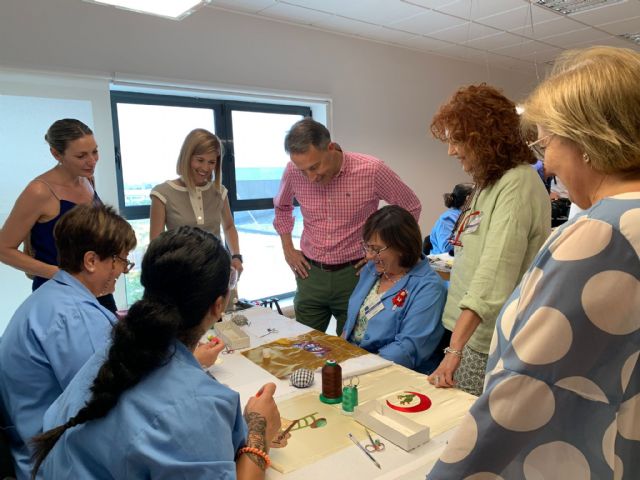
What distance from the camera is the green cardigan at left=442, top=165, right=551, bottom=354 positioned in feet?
4.55

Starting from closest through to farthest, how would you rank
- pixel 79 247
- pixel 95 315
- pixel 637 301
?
pixel 637 301, pixel 95 315, pixel 79 247

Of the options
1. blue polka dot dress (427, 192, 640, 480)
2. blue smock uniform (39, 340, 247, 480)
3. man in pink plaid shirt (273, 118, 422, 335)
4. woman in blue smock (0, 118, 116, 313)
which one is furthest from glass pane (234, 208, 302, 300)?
blue polka dot dress (427, 192, 640, 480)

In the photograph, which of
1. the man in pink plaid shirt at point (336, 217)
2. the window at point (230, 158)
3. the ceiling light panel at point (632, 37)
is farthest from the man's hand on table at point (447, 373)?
the ceiling light panel at point (632, 37)

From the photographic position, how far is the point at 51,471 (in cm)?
88

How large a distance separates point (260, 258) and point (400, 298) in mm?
2693

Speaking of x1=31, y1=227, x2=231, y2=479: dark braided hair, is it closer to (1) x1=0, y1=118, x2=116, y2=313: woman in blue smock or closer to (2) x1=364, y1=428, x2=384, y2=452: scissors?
(2) x1=364, y1=428, x2=384, y2=452: scissors

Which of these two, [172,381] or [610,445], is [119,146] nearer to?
[172,381]

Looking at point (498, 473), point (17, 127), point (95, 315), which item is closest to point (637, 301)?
point (498, 473)

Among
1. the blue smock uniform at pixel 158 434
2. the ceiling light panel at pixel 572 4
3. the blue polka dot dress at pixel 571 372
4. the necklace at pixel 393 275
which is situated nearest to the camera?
the blue polka dot dress at pixel 571 372

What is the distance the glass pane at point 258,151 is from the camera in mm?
4035

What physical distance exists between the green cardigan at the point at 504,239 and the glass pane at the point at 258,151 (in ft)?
9.23

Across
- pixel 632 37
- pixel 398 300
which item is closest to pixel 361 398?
pixel 398 300

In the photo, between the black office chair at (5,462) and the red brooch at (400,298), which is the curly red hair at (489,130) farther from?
the black office chair at (5,462)

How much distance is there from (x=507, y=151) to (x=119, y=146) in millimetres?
2826
